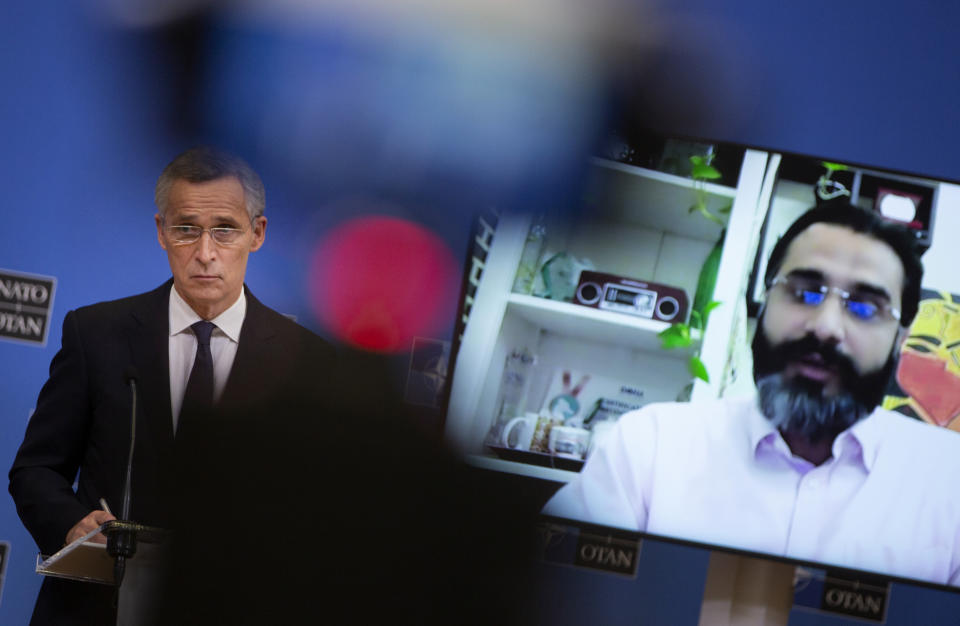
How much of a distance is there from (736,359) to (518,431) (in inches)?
22.9

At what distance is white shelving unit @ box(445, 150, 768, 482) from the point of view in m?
2.37

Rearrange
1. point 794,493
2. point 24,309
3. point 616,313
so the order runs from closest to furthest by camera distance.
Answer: point 794,493, point 616,313, point 24,309

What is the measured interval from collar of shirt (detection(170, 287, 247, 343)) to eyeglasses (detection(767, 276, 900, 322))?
146 cm

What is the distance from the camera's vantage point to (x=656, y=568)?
8.66ft

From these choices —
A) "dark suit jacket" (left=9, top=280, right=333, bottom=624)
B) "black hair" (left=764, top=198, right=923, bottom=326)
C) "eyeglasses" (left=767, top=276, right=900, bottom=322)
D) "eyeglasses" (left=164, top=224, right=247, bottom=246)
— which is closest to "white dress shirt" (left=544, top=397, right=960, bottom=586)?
"eyeglasses" (left=767, top=276, right=900, bottom=322)

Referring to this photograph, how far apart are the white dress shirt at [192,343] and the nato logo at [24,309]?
43 centimetres

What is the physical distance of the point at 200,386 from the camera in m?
2.44

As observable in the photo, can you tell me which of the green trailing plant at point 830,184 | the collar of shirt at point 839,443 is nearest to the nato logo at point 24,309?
the collar of shirt at point 839,443

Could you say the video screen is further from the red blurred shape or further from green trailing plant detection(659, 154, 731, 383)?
the red blurred shape

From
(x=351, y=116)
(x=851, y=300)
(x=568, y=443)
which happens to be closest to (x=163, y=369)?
(x=351, y=116)

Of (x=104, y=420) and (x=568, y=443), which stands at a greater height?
(x=568, y=443)

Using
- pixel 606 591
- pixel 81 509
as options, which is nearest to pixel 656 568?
pixel 606 591

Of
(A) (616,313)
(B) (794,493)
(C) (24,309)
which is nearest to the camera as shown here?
(B) (794,493)

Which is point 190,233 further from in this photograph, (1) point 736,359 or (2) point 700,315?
(1) point 736,359
